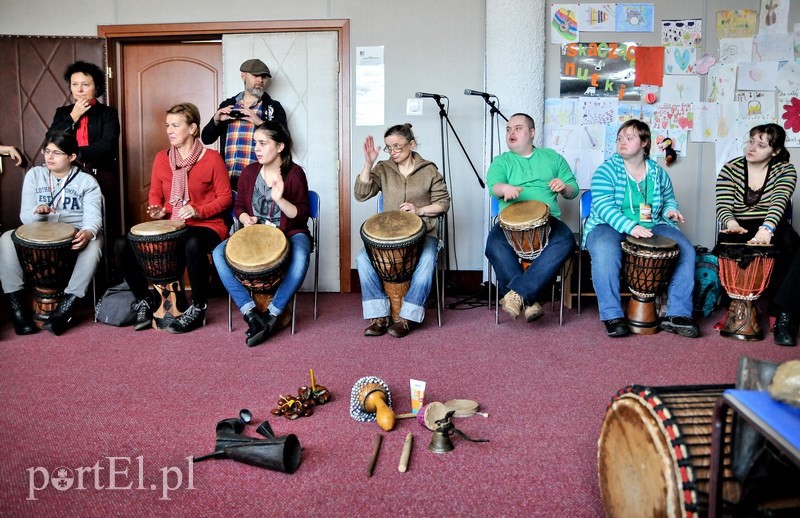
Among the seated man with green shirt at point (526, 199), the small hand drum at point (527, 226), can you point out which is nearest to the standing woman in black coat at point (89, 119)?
the seated man with green shirt at point (526, 199)

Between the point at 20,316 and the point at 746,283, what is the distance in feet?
13.7

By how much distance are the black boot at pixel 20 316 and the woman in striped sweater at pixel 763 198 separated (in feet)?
13.5

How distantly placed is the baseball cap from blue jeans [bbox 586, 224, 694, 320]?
2.68m

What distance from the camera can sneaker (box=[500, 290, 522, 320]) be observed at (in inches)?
141

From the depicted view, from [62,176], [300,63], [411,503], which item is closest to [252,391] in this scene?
[411,503]

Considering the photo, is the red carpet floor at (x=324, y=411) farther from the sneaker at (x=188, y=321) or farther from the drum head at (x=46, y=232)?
the drum head at (x=46, y=232)

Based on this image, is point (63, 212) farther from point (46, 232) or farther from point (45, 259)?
point (45, 259)

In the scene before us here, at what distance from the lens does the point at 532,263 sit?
3.77m

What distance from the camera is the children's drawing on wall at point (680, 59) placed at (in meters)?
4.88

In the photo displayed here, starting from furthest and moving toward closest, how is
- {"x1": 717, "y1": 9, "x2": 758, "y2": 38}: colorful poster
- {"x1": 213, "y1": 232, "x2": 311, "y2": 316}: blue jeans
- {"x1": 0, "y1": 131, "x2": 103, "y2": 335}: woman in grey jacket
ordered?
{"x1": 717, "y1": 9, "x2": 758, "y2": 38}: colorful poster < {"x1": 0, "y1": 131, "x2": 103, "y2": 335}: woman in grey jacket < {"x1": 213, "y1": 232, "x2": 311, "y2": 316}: blue jeans

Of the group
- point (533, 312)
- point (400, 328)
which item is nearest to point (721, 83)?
point (533, 312)

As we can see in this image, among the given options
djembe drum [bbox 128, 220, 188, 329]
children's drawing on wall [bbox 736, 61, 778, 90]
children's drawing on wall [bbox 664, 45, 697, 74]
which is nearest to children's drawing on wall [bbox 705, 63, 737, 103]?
children's drawing on wall [bbox 736, 61, 778, 90]

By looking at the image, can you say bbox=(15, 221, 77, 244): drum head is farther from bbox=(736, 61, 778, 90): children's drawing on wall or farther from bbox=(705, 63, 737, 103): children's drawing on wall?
bbox=(736, 61, 778, 90): children's drawing on wall

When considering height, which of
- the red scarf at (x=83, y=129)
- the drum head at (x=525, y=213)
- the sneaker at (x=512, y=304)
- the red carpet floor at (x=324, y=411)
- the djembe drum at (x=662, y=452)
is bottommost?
the red carpet floor at (x=324, y=411)
